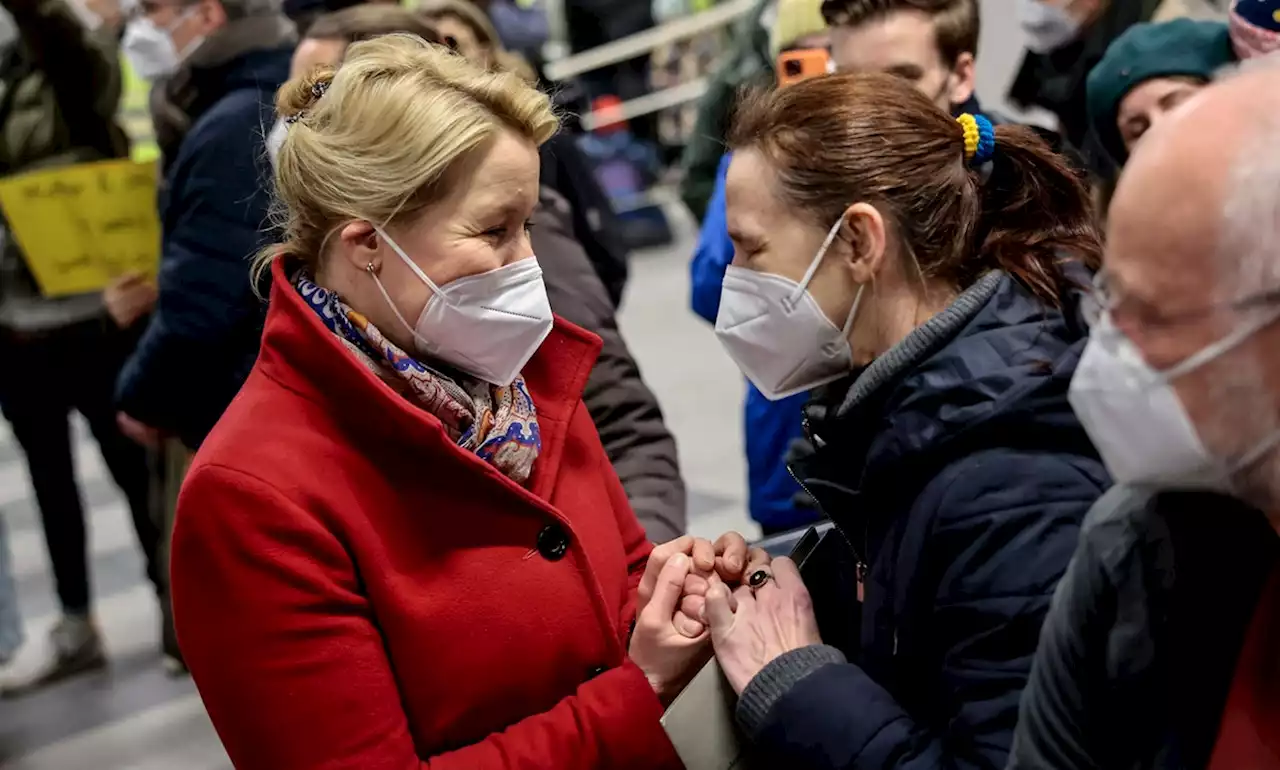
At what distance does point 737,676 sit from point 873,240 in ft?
1.83

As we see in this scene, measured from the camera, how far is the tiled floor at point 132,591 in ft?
11.9

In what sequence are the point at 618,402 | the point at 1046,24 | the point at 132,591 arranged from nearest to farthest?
the point at 618,402 → the point at 1046,24 → the point at 132,591

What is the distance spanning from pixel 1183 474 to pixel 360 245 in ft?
3.30

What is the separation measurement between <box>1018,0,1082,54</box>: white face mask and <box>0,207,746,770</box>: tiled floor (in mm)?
1592

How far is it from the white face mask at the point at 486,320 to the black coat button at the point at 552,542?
8.9 inches

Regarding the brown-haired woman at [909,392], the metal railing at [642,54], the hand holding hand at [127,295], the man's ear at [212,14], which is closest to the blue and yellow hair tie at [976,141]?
the brown-haired woman at [909,392]

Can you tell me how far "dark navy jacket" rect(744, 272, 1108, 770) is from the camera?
127 centimetres

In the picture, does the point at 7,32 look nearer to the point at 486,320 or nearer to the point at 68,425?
the point at 68,425

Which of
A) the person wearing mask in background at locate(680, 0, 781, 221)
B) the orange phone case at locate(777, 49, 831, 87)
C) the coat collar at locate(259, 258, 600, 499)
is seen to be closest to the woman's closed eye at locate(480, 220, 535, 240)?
the coat collar at locate(259, 258, 600, 499)

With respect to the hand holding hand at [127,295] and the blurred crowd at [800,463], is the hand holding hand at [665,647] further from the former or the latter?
the hand holding hand at [127,295]

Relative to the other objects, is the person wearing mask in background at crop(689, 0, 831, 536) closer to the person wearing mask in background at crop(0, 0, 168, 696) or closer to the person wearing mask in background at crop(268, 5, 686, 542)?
the person wearing mask in background at crop(268, 5, 686, 542)

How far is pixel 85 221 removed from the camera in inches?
129

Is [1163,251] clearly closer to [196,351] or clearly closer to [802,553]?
[802,553]

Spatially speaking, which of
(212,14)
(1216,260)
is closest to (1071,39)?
(212,14)
